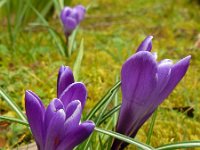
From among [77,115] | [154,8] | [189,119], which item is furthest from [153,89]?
[154,8]

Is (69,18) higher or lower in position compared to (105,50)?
higher

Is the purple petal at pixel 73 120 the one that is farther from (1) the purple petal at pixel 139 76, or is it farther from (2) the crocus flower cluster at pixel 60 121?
(1) the purple petal at pixel 139 76

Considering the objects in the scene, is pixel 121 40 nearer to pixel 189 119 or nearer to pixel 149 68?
pixel 189 119

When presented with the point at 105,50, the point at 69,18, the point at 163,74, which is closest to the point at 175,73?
the point at 163,74

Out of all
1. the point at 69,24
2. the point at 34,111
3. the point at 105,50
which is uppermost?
the point at 34,111

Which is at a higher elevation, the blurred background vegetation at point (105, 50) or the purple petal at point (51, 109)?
the purple petal at point (51, 109)

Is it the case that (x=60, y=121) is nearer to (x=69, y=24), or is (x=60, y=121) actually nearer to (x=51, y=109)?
(x=51, y=109)

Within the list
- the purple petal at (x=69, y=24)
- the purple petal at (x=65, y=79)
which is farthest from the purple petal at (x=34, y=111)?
the purple petal at (x=69, y=24)
